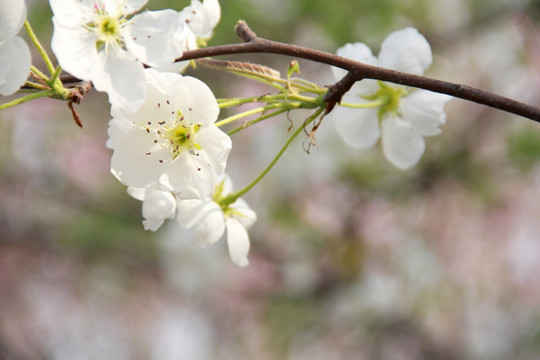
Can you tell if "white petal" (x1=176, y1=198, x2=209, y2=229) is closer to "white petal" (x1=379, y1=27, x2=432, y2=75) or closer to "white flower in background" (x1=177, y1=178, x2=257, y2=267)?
"white flower in background" (x1=177, y1=178, x2=257, y2=267)

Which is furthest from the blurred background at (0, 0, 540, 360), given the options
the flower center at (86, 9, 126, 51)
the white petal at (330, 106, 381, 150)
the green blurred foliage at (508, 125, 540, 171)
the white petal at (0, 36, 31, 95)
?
the white petal at (0, 36, 31, 95)

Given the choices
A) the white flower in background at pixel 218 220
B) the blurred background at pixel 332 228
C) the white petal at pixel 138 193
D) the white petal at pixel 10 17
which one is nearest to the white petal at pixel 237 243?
the white flower in background at pixel 218 220

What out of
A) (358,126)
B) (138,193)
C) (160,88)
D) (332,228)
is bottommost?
(332,228)

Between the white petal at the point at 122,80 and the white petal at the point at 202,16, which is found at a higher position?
the white petal at the point at 202,16

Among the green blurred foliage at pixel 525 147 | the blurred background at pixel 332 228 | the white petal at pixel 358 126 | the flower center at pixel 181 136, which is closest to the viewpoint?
the flower center at pixel 181 136

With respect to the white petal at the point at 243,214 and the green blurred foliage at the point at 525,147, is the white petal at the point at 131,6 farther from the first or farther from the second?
the green blurred foliage at the point at 525,147

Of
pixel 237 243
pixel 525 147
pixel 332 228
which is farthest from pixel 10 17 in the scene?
pixel 332 228

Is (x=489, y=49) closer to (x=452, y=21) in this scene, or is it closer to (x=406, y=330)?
(x=452, y=21)

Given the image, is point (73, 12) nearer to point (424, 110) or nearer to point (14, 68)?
point (14, 68)
